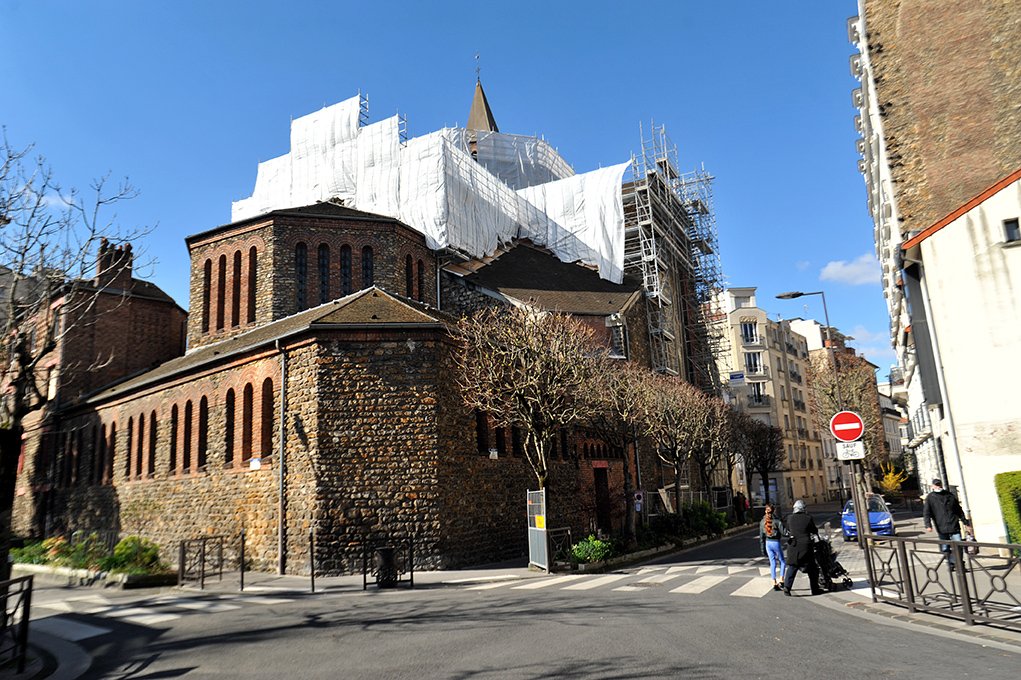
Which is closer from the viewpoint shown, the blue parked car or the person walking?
the person walking

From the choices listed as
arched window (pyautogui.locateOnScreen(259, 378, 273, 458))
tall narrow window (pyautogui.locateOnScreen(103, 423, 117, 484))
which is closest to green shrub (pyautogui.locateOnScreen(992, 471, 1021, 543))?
arched window (pyautogui.locateOnScreen(259, 378, 273, 458))

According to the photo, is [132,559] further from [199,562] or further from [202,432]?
[202,432]

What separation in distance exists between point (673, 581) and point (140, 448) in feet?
65.8

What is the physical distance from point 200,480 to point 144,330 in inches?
599

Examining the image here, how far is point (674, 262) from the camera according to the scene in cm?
4456

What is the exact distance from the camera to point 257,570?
1725 centimetres

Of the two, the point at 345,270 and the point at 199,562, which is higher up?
the point at 345,270

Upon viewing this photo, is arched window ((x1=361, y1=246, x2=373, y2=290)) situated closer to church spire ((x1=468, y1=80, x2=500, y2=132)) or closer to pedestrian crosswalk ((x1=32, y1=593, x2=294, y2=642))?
pedestrian crosswalk ((x1=32, y1=593, x2=294, y2=642))

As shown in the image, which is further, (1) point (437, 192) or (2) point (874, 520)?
(1) point (437, 192)

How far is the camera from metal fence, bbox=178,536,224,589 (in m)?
14.6

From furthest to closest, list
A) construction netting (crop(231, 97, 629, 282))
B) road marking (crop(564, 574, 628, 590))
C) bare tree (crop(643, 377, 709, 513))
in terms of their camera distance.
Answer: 1. construction netting (crop(231, 97, 629, 282))
2. bare tree (crop(643, 377, 709, 513))
3. road marking (crop(564, 574, 628, 590))

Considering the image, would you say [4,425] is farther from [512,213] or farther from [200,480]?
[512,213]

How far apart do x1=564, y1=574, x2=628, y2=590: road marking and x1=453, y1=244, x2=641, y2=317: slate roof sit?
14.6 meters

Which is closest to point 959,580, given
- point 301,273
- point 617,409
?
point 617,409
